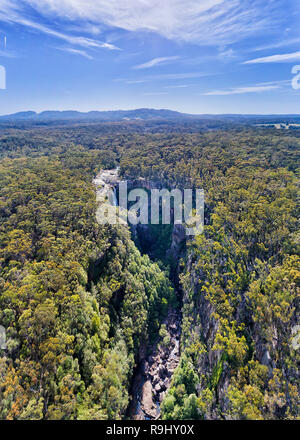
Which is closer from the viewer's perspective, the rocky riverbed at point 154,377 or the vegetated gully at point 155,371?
the rocky riverbed at point 154,377

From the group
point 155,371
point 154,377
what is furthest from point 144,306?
point 154,377

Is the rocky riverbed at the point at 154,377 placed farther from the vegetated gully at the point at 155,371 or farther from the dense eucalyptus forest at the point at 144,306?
the dense eucalyptus forest at the point at 144,306

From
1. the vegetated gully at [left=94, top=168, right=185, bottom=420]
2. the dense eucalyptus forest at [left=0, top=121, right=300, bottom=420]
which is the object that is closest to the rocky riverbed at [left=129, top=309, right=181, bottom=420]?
the vegetated gully at [left=94, top=168, right=185, bottom=420]

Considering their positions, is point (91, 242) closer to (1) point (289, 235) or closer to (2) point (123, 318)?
(2) point (123, 318)

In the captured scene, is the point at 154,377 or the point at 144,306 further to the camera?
the point at 144,306

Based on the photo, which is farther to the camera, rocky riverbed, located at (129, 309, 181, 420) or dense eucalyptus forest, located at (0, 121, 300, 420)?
rocky riverbed, located at (129, 309, 181, 420)

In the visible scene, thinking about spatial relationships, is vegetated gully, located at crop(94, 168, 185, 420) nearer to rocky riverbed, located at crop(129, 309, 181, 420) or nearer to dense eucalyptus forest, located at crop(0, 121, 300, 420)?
rocky riverbed, located at crop(129, 309, 181, 420)

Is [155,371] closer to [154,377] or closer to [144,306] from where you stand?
[154,377]

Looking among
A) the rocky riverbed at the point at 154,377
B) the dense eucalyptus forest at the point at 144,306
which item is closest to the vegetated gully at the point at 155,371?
the rocky riverbed at the point at 154,377
